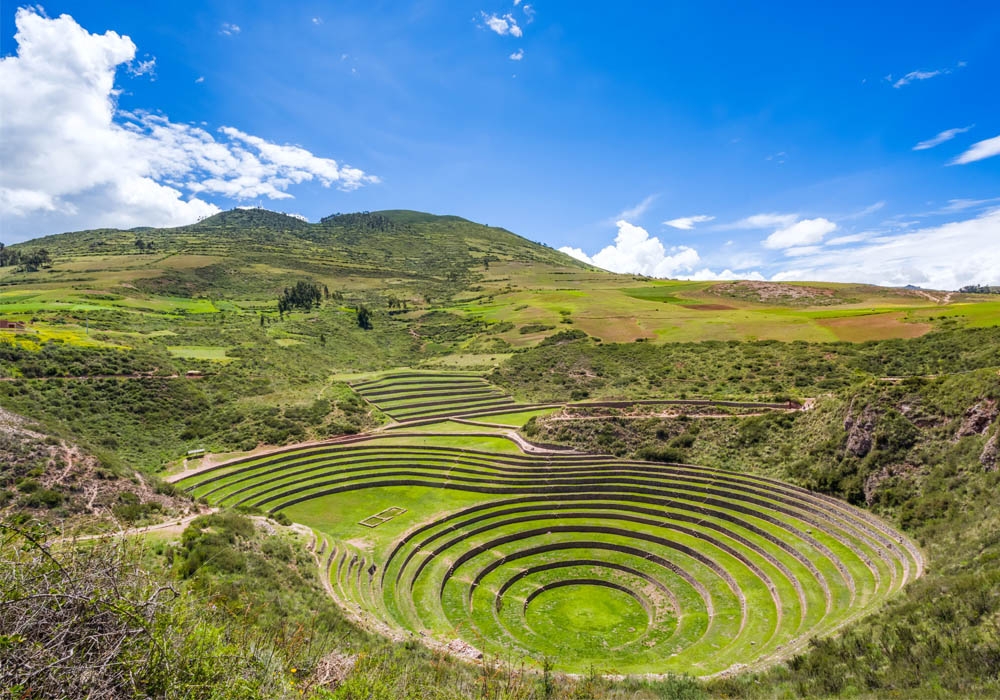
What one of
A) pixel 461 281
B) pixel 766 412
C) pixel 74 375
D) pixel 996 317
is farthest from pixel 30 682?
pixel 461 281

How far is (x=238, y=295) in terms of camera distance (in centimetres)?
8981

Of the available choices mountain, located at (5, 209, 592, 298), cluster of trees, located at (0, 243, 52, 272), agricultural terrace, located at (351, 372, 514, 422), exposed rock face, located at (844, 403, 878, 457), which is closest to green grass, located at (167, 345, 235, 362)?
agricultural terrace, located at (351, 372, 514, 422)

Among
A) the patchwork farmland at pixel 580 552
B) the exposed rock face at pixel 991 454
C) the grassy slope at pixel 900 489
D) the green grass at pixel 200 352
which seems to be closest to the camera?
the grassy slope at pixel 900 489

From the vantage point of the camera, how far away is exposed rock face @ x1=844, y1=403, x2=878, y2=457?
23.8 m

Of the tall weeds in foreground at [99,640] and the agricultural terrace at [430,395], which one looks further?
the agricultural terrace at [430,395]

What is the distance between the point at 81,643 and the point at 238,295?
3849 inches

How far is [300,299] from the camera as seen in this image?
283 feet

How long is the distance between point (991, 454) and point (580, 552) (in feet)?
57.5

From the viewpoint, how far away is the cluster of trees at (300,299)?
3236 inches

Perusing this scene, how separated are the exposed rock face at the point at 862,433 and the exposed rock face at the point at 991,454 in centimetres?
481

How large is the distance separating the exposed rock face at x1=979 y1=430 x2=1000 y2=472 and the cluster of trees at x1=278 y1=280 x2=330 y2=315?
84133 millimetres

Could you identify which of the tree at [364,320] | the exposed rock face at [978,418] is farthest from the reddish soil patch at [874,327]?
the tree at [364,320]

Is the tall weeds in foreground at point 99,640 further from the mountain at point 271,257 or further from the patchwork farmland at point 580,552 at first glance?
the mountain at point 271,257

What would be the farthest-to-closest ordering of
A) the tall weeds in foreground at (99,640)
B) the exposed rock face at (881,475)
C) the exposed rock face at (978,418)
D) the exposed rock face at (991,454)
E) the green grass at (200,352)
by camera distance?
1. the green grass at (200,352)
2. the exposed rock face at (881,475)
3. the exposed rock face at (978,418)
4. the exposed rock face at (991,454)
5. the tall weeds in foreground at (99,640)
